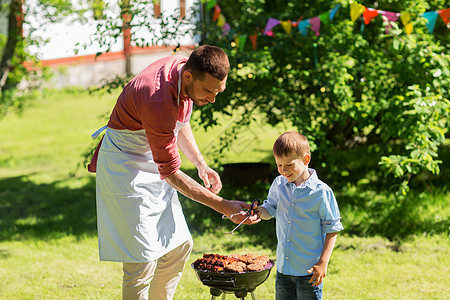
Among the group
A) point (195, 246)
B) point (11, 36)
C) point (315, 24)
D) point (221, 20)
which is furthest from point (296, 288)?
point (11, 36)

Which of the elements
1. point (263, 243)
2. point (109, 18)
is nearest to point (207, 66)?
point (263, 243)

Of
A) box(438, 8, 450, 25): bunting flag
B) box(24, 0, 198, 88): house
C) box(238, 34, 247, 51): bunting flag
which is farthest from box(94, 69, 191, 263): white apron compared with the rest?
box(24, 0, 198, 88): house

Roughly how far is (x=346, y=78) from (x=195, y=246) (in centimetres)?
211

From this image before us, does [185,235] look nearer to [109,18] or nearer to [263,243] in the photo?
[263,243]

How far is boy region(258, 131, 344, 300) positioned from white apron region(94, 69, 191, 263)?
0.66 meters

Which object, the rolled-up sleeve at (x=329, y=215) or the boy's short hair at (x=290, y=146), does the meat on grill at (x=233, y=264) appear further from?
the boy's short hair at (x=290, y=146)

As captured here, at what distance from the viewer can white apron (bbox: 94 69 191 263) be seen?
3.10 metres

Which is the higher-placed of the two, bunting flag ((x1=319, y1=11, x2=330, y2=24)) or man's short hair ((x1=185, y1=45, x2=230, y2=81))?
man's short hair ((x1=185, y1=45, x2=230, y2=81))

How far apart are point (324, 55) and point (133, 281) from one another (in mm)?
3528

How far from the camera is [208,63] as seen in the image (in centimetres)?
278

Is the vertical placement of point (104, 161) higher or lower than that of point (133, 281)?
higher

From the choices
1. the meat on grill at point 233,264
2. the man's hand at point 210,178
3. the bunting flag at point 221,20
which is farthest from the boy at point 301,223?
the bunting flag at point 221,20

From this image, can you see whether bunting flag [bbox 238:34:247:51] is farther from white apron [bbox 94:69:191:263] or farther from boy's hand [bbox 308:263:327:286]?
boy's hand [bbox 308:263:327:286]

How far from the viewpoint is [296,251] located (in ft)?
9.84
